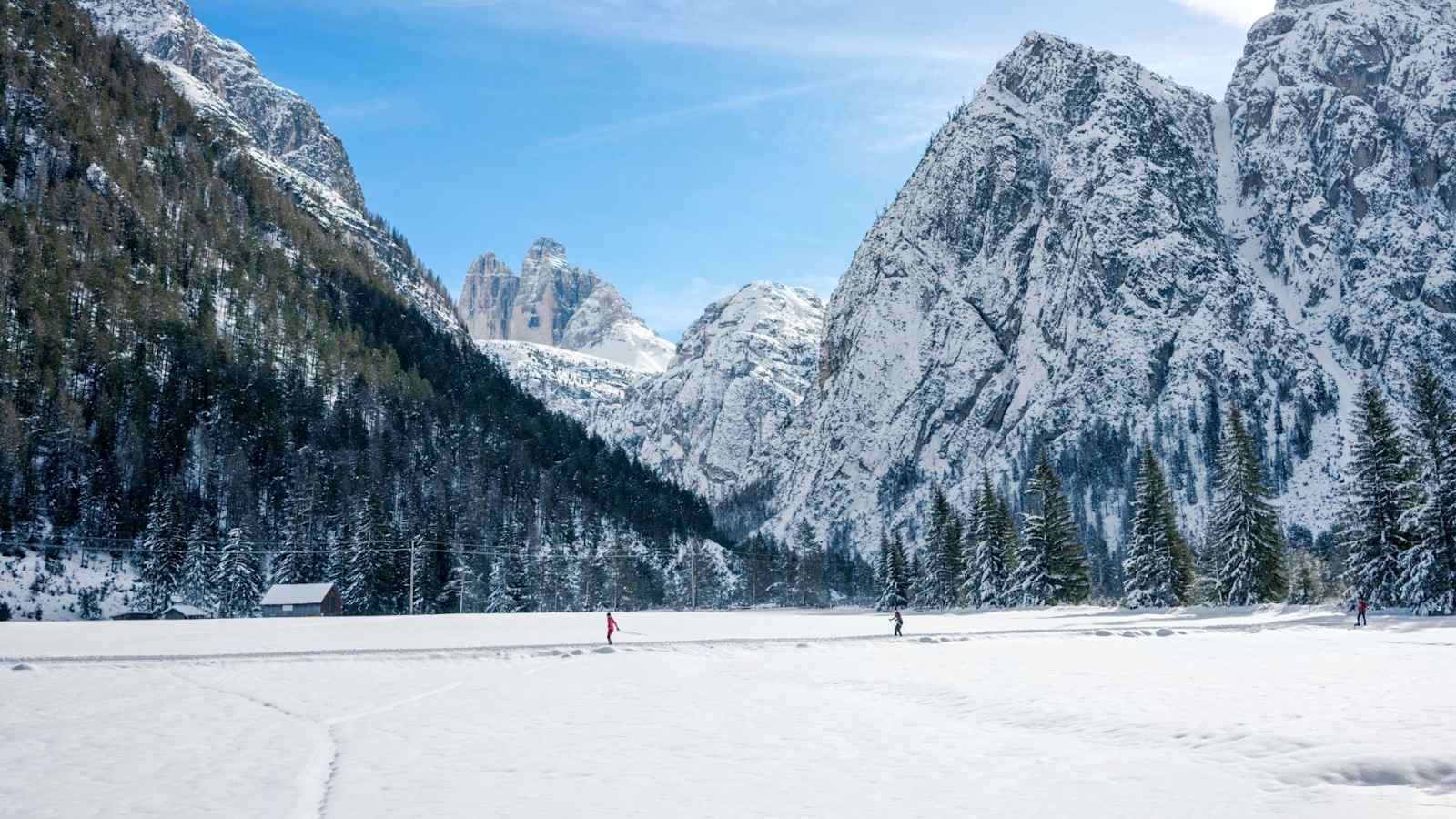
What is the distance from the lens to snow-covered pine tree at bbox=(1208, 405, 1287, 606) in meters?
68.2

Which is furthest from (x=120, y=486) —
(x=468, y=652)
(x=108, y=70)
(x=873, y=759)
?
(x=108, y=70)

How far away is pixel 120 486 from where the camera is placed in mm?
108188

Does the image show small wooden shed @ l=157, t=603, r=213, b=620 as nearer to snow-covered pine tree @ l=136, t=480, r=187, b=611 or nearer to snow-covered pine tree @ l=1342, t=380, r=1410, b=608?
snow-covered pine tree @ l=136, t=480, r=187, b=611

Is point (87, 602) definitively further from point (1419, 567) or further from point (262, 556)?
point (1419, 567)

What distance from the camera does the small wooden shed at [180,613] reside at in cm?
8652

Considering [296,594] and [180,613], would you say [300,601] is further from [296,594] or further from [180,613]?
[180,613]

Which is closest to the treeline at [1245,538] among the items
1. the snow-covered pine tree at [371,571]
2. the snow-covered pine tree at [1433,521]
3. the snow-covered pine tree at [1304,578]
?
the snow-covered pine tree at [1433,521]

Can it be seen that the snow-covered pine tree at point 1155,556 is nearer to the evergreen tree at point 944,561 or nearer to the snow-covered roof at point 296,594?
the evergreen tree at point 944,561

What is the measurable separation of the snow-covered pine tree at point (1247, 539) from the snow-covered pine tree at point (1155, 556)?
6127 mm

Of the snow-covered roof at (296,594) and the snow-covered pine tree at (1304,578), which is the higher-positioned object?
the snow-covered roof at (296,594)

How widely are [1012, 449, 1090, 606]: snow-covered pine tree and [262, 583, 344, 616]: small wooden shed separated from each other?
65.2 metres

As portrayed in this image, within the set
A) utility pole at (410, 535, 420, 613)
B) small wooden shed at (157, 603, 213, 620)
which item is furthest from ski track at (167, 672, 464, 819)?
small wooden shed at (157, 603, 213, 620)

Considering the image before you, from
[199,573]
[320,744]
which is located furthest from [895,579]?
[320,744]

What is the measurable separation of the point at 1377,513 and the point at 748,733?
172ft
